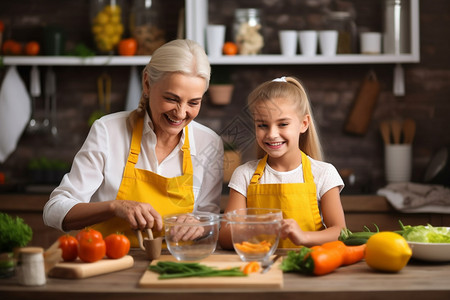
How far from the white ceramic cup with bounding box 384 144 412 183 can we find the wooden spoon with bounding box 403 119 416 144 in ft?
0.34

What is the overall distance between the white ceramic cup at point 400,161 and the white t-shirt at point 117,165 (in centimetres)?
199

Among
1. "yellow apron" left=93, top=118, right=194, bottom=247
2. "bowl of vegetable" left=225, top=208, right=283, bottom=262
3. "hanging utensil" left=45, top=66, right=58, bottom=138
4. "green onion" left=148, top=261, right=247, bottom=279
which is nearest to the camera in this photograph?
"green onion" left=148, top=261, right=247, bottom=279

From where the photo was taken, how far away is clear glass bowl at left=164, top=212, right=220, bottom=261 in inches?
67.0

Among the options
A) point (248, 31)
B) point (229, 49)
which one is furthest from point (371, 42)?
point (229, 49)

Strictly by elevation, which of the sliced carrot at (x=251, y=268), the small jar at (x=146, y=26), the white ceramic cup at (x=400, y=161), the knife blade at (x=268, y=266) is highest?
the small jar at (x=146, y=26)

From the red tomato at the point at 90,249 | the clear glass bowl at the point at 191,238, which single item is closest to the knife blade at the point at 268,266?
the clear glass bowl at the point at 191,238

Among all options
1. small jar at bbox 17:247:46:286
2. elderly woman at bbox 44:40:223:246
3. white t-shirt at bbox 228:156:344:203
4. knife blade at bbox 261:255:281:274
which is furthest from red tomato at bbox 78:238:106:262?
white t-shirt at bbox 228:156:344:203

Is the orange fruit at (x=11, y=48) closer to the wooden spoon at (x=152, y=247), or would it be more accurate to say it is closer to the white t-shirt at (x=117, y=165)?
the white t-shirt at (x=117, y=165)

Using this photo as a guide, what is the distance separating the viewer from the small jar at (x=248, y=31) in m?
3.98

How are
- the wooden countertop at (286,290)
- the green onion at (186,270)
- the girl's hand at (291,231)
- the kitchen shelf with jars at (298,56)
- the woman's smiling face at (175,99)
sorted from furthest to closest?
the kitchen shelf with jars at (298,56) < the woman's smiling face at (175,99) < the girl's hand at (291,231) < the green onion at (186,270) < the wooden countertop at (286,290)

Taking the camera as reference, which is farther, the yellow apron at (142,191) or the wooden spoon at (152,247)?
the yellow apron at (142,191)

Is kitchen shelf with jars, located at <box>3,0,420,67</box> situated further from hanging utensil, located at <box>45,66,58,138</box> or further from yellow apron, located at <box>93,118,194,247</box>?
yellow apron, located at <box>93,118,194,247</box>

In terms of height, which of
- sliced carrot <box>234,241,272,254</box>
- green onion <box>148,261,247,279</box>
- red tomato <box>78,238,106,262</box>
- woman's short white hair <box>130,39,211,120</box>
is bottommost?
green onion <box>148,261,247,279</box>

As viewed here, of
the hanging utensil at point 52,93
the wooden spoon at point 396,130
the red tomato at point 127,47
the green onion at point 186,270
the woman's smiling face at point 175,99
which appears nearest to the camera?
the green onion at point 186,270
